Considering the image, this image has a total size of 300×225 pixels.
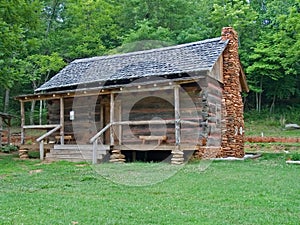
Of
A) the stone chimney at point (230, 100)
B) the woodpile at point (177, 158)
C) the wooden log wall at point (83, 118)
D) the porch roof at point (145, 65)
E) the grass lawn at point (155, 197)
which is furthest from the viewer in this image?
the wooden log wall at point (83, 118)

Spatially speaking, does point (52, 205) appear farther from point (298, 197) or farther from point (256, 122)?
point (256, 122)

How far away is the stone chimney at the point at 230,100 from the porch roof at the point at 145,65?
0.84 metres

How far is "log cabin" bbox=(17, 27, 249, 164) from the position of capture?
14.6 metres

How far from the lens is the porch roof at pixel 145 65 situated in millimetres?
15016

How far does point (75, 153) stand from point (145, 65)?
486 centimetres

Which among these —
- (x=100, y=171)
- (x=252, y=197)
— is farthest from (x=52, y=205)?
(x=100, y=171)

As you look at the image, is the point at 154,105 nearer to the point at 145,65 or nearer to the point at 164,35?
the point at 145,65

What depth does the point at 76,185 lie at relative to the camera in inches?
359

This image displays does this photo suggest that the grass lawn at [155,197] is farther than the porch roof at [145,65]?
No

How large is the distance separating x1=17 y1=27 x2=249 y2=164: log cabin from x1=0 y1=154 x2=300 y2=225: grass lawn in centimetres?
338

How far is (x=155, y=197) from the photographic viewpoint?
24.7 ft

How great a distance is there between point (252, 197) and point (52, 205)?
380 centimetres

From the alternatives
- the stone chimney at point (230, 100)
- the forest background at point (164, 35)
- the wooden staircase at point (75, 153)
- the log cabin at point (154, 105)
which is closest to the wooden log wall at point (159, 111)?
the log cabin at point (154, 105)

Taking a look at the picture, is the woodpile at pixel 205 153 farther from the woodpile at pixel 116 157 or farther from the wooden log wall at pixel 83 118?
the wooden log wall at pixel 83 118
